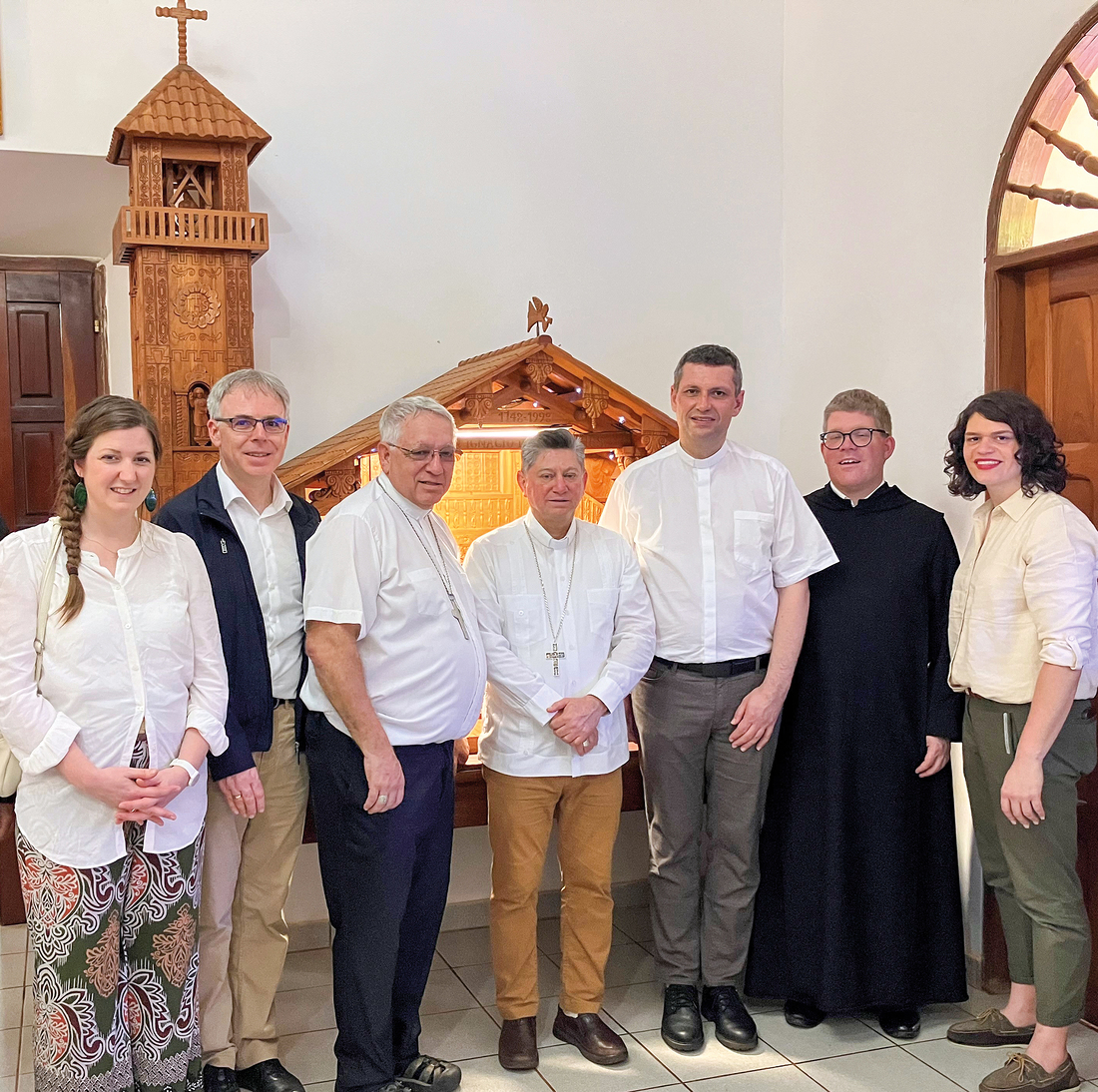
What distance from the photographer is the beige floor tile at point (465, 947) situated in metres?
4.03

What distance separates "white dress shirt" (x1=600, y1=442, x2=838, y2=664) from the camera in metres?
3.31

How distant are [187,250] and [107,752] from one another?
1.67 metres

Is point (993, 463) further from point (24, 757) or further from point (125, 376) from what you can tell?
point (125, 376)

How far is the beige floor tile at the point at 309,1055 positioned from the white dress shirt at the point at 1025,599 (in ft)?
6.61

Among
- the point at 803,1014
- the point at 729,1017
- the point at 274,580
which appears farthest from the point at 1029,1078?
the point at 274,580

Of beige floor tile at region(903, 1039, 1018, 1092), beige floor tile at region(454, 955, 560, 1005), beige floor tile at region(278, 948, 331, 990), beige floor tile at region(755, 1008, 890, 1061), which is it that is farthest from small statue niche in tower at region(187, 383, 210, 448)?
beige floor tile at region(903, 1039, 1018, 1092)

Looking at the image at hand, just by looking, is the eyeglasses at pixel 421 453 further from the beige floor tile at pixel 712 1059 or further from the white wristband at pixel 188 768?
the beige floor tile at pixel 712 1059

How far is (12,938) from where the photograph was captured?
419 cm

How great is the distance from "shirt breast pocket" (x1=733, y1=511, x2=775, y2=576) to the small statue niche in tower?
1.60 metres

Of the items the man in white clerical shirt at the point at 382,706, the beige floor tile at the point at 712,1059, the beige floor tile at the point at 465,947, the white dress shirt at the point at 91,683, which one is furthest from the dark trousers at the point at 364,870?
the beige floor tile at the point at 465,947

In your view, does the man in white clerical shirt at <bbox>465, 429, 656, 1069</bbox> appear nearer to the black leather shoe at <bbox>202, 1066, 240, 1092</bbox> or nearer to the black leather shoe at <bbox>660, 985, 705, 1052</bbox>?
the black leather shoe at <bbox>660, 985, 705, 1052</bbox>

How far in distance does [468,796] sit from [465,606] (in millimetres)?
827

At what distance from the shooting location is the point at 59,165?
12.8 feet

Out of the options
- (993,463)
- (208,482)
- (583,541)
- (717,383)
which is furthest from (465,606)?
(993,463)
